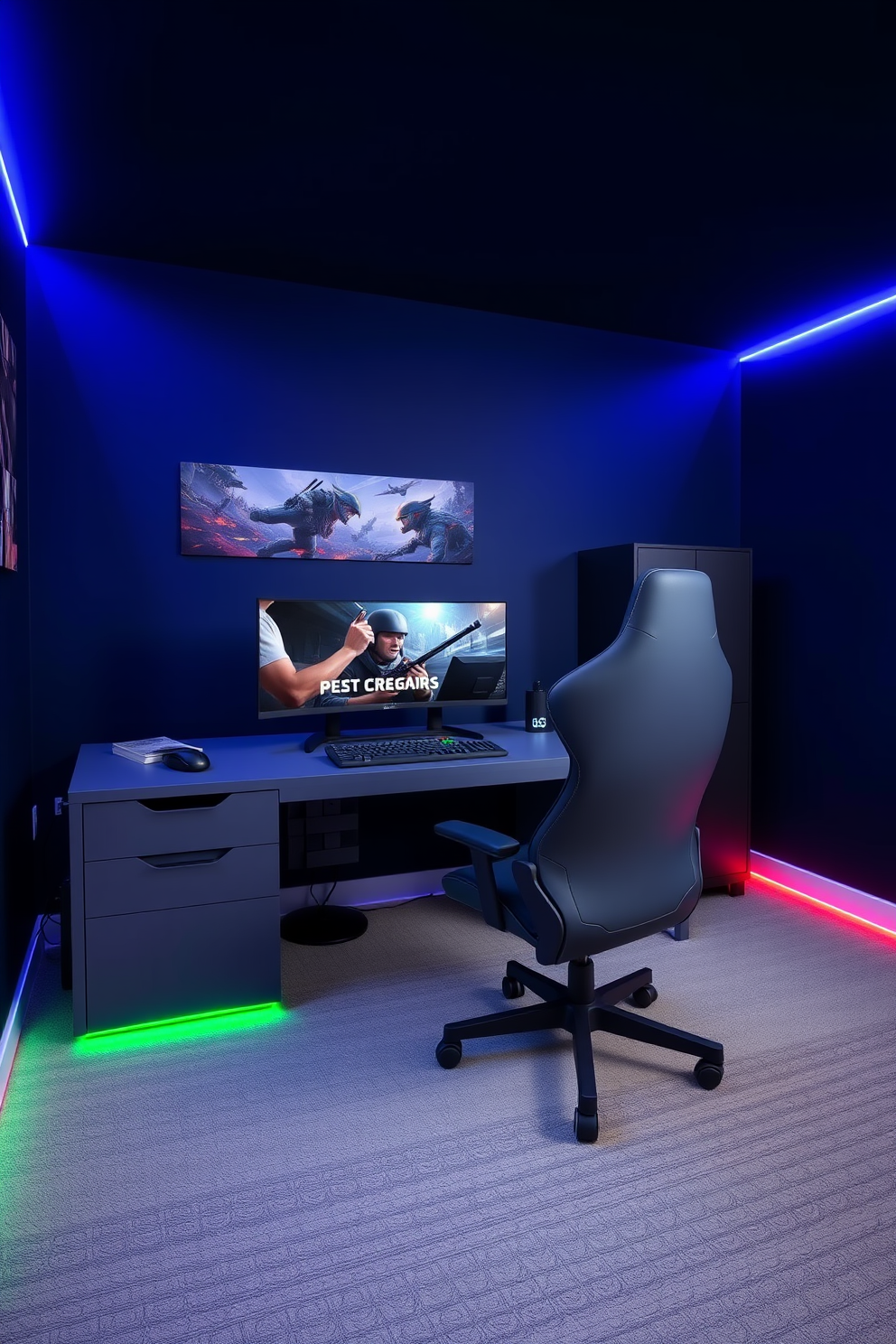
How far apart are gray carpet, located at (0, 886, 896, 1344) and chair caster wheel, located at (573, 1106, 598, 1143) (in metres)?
0.04

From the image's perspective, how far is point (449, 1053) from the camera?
2.22 metres

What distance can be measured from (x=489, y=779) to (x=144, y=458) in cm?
174

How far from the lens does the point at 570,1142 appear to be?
193 cm

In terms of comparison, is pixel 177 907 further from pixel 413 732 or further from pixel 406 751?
pixel 413 732

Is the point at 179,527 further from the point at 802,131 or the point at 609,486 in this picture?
the point at 802,131

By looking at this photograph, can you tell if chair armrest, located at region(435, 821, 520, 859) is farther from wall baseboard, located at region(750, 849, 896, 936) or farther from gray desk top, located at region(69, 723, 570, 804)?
wall baseboard, located at region(750, 849, 896, 936)

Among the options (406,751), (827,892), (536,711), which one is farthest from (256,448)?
(827,892)

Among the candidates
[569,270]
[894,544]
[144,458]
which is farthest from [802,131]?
[144,458]

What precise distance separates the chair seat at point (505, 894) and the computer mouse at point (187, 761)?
0.80m

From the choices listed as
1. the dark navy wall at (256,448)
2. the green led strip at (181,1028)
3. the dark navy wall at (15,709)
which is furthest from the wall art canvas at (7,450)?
the green led strip at (181,1028)

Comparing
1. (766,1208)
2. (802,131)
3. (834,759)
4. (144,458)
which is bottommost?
(766,1208)

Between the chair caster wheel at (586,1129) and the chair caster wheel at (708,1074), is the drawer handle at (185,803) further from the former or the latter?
the chair caster wheel at (708,1074)

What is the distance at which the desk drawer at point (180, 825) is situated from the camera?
2.32 m

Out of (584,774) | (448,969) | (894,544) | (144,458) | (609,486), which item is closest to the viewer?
(584,774)
